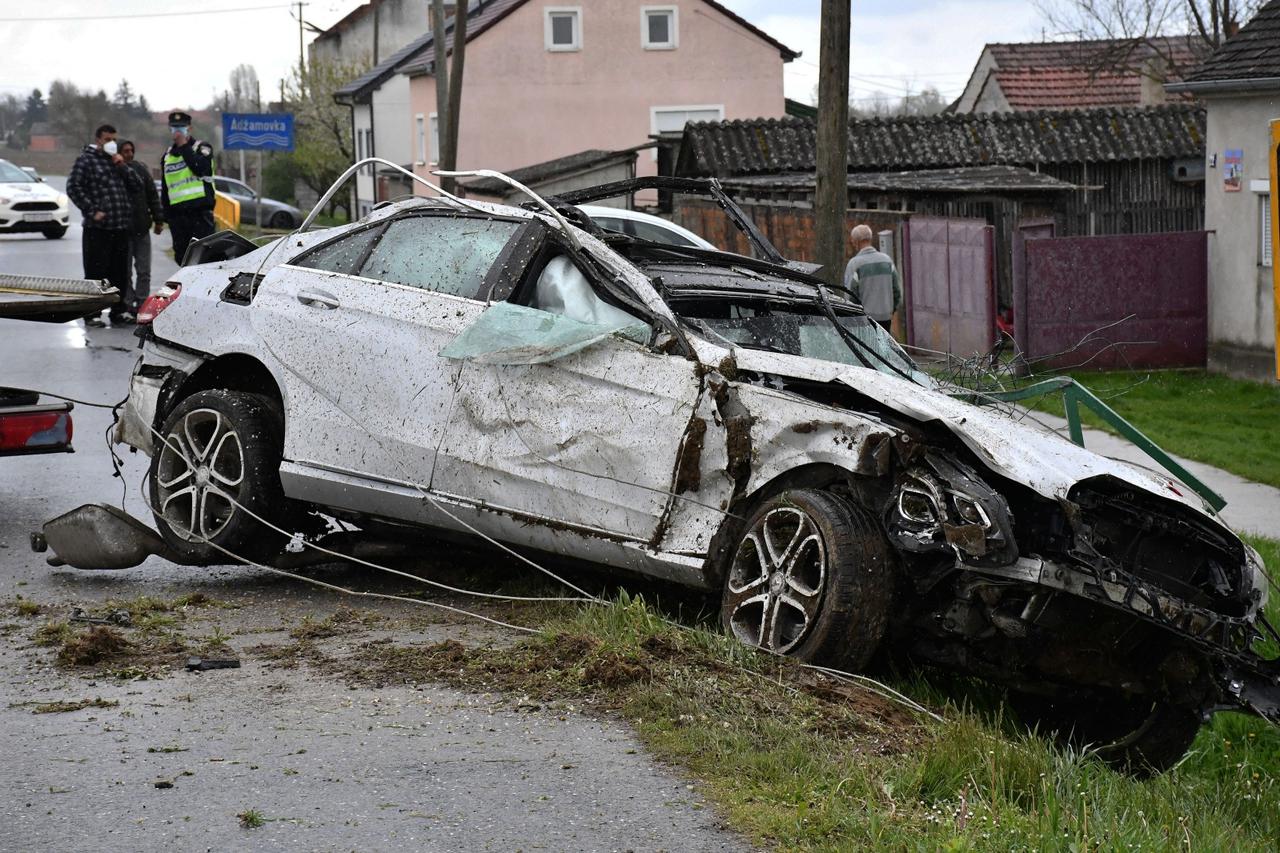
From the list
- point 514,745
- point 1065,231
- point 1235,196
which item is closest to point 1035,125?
point 1065,231

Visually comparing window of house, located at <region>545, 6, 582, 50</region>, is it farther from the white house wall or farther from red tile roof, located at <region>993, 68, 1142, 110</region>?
the white house wall

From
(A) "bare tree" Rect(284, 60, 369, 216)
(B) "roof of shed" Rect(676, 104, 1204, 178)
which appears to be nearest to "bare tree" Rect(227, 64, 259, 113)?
(A) "bare tree" Rect(284, 60, 369, 216)

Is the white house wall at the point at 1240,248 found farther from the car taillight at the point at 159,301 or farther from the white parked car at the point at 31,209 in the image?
the white parked car at the point at 31,209

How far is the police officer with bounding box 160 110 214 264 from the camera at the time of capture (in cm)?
1766

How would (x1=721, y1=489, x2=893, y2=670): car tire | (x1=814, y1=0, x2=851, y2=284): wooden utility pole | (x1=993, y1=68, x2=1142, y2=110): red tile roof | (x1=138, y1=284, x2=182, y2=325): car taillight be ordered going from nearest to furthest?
1. (x1=721, y1=489, x2=893, y2=670): car tire
2. (x1=138, y1=284, x2=182, y2=325): car taillight
3. (x1=814, y1=0, x2=851, y2=284): wooden utility pole
4. (x1=993, y1=68, x2=1142, y2=110): red tile roof

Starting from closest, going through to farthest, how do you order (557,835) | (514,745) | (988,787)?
(557,835), (988,787), (514,745)

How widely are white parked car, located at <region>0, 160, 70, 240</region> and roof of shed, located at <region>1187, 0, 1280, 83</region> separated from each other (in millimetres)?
23974

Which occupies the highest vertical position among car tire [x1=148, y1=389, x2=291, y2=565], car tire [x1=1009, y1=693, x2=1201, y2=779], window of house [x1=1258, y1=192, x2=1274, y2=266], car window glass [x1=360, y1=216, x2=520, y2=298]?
window of house [x1=1258, y1=192, x2=1274, y2=266]

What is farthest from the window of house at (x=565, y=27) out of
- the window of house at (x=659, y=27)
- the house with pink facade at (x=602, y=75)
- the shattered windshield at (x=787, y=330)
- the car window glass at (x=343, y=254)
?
the shattered windshield at (x=787, y=330)

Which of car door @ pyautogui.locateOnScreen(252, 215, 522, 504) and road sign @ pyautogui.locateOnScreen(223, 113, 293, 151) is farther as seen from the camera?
road sign @ pyautogui.locateOnScreen(223, 113, 293, 151)

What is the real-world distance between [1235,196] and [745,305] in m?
13.0

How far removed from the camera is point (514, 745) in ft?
16.2

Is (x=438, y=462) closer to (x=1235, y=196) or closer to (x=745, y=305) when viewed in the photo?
(x=745, y=305)

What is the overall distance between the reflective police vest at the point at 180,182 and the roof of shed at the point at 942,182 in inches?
318
